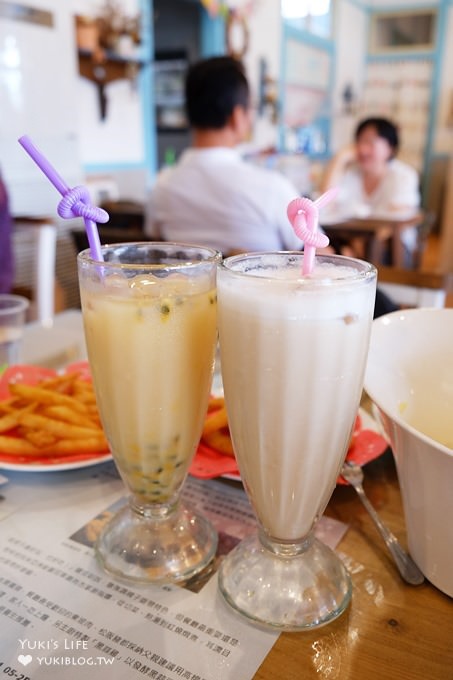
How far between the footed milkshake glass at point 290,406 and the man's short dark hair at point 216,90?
1.81 metres

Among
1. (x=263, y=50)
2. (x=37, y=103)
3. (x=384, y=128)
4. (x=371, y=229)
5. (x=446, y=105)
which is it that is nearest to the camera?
(x=371, y=229)

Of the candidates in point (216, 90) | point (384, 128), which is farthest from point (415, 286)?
point (384, 128)

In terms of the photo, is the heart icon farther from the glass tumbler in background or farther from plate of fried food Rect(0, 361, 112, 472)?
the glass tumbler in background

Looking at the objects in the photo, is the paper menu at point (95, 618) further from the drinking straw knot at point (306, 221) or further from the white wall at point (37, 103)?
the white wall at point (37, 103)

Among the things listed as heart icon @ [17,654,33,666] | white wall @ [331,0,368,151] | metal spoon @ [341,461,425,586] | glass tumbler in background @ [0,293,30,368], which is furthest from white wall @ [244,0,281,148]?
heart icon @ [17,654,33,666]

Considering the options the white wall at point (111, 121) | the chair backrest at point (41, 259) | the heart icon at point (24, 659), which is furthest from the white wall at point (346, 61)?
the heart icon at point (24, 659)

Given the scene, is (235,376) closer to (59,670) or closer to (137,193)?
(59,670)

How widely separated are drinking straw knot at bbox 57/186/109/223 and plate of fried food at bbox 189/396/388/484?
13.6 inches

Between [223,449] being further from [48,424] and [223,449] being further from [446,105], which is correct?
[446,105]

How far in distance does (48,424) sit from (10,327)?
58 cm

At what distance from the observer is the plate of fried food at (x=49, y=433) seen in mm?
769

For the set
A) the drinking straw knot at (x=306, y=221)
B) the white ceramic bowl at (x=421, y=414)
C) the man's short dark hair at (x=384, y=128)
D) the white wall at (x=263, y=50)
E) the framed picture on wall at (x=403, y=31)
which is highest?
the framed picture on wall at (x=403, y=31)

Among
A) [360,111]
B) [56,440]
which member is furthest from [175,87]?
[56,440]

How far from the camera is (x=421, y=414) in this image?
741 mm
